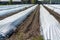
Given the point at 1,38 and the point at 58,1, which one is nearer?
the point at 1,38

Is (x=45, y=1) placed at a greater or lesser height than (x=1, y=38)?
lesser

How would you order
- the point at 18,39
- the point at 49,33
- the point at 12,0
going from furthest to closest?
the point at 12,0
the point at 18,39
the point at 49,33

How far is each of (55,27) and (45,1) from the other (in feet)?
79.7

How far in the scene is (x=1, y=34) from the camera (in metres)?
4.10

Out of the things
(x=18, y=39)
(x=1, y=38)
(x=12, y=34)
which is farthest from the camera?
(x=12, y=34)

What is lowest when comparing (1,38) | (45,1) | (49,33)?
(45,1)

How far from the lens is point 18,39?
13.9 ft

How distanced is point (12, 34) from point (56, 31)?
1.68 m

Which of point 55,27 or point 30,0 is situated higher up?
point 55,27

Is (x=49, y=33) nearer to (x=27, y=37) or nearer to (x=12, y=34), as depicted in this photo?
(x=27, y=37)

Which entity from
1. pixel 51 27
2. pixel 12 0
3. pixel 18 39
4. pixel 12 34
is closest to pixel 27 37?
pixel 18 39

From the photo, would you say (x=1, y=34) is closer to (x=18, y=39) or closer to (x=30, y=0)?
(x=18, y=39)

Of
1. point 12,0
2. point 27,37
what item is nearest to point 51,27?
point 27,37

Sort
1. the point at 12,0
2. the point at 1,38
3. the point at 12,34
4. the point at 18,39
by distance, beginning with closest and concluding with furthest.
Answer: the point at 1,38 → the point at 18,39 → the point at 12,34 → the point at 12,0
